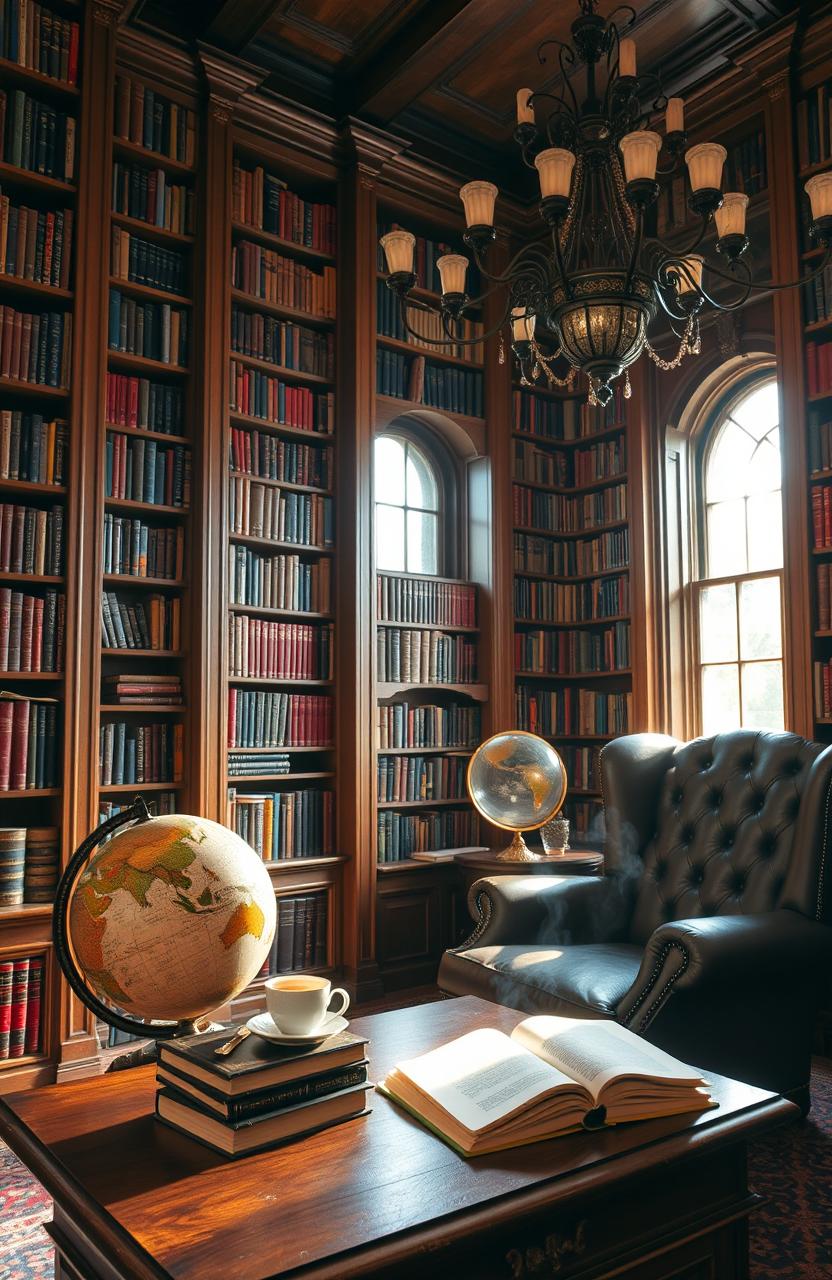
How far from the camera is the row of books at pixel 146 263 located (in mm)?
3873

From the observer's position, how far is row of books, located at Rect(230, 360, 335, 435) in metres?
4.20

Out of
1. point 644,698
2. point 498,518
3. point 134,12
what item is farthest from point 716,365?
point 134,12

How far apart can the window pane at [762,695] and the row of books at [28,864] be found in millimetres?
3063

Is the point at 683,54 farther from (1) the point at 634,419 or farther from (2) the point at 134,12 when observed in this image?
(2) the point at 134,12

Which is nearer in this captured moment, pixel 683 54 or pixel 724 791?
pixel 724 791

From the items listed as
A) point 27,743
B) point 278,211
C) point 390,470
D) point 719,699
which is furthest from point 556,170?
point 719,699

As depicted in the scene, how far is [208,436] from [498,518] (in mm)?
1613

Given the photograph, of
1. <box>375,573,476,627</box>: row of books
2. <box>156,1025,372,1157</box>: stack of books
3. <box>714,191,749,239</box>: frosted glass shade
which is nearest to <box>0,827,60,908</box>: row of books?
<box>375,573,476,627</box>: row of books

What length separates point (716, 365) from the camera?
Result: 460 centimetres

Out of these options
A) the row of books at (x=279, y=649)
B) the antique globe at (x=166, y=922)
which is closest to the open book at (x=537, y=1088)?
the antique globe at (x=166, y=922)

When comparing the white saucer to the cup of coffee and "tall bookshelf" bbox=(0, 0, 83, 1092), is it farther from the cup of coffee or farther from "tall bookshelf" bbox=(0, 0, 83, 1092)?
"tall bookshelf" bbox=(0, 0, 83, 1092)

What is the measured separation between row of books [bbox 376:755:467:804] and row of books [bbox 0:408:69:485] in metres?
1.90

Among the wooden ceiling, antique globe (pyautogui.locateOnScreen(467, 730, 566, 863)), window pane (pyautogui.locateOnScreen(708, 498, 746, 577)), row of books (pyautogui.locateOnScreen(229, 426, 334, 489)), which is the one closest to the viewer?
antique globe (pyautogui.locateOnScreen(467, 730, 566, 863))

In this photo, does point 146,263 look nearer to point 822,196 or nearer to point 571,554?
point 571,554
